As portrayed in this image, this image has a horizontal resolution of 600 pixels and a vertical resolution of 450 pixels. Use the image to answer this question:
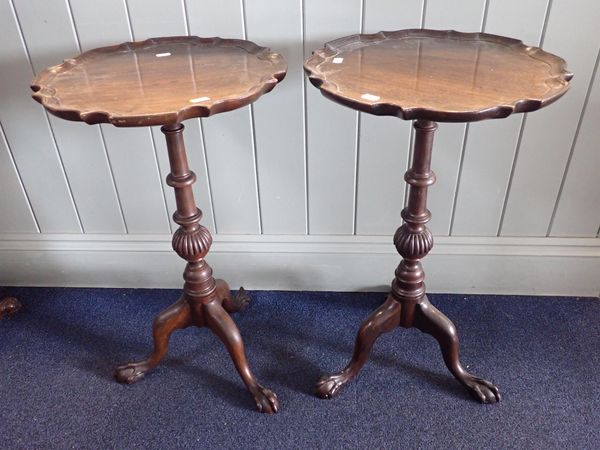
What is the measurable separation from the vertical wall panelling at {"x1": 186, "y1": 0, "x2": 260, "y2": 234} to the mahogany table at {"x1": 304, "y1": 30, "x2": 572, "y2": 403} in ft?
1.00

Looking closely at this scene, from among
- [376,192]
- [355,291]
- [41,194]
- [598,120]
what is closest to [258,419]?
[355,291]

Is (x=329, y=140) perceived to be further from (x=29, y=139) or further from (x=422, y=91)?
(x=29, y=139)

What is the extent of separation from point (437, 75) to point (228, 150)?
27.1 inches

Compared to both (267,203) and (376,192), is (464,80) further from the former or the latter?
(267,203)

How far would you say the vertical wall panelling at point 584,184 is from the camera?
142 centimetres

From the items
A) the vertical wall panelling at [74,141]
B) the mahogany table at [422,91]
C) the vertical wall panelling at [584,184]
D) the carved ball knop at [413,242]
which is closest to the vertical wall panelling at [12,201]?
the vertical wall panelling at [74,141]

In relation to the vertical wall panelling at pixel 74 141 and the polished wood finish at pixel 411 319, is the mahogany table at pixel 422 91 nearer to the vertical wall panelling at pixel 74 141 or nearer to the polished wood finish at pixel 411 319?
the polished wood finish at pixel 411 319

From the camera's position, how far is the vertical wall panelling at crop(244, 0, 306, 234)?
1.34 metres

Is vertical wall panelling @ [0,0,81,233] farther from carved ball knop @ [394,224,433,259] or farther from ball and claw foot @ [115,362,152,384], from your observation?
carved ball knop @ [394,224,433,259]

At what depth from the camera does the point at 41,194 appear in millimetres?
1654

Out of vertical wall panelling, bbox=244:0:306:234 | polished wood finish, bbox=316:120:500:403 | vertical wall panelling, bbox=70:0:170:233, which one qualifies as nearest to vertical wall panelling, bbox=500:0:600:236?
polished wood finish, bbox=316:120:500:403

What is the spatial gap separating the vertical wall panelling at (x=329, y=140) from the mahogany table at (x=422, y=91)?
11 centimetres

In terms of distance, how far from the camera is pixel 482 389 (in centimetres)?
136

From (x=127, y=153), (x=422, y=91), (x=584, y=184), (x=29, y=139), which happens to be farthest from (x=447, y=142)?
(x=29, y=139)
